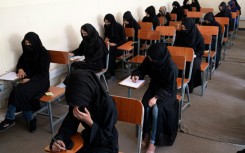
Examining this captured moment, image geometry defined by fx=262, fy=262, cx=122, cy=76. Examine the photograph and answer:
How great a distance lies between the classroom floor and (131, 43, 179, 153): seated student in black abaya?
A: 0.50ft

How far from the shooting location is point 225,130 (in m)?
3.01

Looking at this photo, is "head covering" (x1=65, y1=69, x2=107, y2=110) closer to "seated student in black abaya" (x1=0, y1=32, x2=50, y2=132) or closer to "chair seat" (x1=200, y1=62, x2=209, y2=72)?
"seated student in black abaya" (x1=0, y1=32, x2=50, y2=132)

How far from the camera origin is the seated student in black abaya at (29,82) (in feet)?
9.77

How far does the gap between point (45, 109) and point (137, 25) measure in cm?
281

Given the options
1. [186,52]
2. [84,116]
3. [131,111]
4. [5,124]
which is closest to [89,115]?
[84,116]

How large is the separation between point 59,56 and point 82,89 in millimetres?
1819

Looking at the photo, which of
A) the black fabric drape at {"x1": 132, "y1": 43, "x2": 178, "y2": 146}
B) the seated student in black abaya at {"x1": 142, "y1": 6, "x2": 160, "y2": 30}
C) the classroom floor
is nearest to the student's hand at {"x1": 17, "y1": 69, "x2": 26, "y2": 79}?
the classroom floor

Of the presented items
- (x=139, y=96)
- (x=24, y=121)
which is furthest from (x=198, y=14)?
(x=24, y=121)

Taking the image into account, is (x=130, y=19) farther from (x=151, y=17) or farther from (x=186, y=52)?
(x=186, y=52)

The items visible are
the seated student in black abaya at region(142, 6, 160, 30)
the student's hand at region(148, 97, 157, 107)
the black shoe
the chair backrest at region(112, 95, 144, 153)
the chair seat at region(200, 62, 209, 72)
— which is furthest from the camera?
the seated student in black abaya at region(142, 6, 160, 30)

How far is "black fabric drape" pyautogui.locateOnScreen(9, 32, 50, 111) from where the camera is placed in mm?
2973

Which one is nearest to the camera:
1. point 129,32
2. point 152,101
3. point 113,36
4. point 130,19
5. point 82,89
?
point 82,89

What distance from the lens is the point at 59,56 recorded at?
130 inches

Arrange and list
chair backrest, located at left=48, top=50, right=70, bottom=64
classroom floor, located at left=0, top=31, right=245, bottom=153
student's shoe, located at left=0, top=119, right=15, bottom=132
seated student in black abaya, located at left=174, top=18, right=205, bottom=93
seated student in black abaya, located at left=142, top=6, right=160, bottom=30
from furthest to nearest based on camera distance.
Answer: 1. seated student in black abaya, located at left=142, top=6, right=160, bottom=30
2. seated student in black abaya, located at left=174, top=18, right=205, bottom=93
3. chair backrest, located at left=48, top=50, right=70, bottom=64
4. student's shoe, located at left=0, top=119, right=15, bottom=132
5. classroom floor, located at left=0, top=31, right=245, bottom=153
